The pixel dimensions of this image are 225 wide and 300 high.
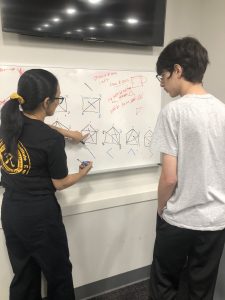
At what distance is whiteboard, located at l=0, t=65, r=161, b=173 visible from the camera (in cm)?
171

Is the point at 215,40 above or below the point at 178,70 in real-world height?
above

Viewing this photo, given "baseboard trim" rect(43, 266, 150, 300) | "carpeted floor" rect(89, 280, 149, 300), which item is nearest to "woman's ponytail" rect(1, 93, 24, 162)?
"baseboard trim" rect(43, 266, 150, 300)

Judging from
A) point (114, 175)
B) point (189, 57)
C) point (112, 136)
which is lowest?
point (114, 175)

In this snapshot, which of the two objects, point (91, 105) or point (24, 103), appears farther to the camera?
point (91, 105)

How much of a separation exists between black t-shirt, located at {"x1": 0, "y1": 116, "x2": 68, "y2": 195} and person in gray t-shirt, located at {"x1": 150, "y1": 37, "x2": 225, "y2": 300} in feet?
1.40

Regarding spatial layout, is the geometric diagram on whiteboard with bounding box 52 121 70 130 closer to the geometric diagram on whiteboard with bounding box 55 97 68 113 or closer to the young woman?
the geometric diagram on whiteboard with bounding box 55 97 68 113

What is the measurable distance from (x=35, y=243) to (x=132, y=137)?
3.25ft

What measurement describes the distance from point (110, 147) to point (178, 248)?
0.86 m

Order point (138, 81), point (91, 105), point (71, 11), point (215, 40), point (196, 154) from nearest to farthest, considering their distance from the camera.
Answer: point (196, 154) < point (71, 11) < point (91, 105) < point (138, 81) < point (215, 40)

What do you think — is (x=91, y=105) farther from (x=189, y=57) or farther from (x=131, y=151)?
(x=189, y=57)

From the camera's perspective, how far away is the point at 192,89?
1130mm

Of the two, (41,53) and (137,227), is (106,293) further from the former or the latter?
(41,53)

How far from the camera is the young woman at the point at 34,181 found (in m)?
1.15

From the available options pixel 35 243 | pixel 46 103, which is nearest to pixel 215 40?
pixel 46 103
